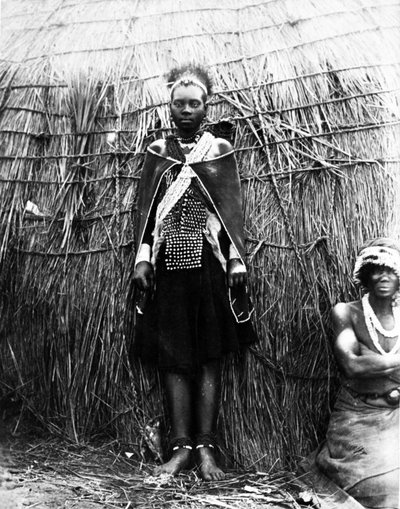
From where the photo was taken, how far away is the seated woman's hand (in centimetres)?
428

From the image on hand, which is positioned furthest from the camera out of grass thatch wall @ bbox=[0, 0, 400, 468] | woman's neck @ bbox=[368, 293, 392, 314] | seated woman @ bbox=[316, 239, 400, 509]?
grass thatch wall @ bbox=[0, 0, 400, 468]

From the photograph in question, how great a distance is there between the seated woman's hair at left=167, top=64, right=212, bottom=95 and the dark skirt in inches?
34.3

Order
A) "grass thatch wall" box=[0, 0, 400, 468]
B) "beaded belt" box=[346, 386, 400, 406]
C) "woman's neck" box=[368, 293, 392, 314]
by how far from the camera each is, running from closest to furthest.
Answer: "beaded belt" box=[346, 386, 400, 406], "woman's neck" box=[368, 293, 392, 314], "grass thatch wall" box=[0, 0, 400, 468]

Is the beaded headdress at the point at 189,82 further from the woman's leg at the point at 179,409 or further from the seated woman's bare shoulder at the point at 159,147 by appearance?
the woman's leg at the point at 179,409

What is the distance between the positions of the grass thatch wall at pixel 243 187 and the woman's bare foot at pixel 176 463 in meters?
0.32

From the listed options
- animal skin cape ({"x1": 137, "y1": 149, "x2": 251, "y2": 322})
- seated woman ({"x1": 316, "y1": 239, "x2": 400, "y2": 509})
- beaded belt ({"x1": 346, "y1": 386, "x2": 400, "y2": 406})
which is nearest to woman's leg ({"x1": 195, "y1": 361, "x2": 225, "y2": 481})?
animal skin cape ({"x1": 137, "y1": 149, "x2": 251, "y2": 322})

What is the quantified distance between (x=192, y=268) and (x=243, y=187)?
567mm

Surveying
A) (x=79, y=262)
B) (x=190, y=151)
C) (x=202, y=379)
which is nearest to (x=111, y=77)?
(x=190, y=151)

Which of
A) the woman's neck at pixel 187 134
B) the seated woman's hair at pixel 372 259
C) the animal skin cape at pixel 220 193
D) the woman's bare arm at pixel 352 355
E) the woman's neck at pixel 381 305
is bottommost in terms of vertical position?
the woman's bare arm at pixel 352 355

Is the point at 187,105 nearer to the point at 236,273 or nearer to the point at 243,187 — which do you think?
the point at 243,187

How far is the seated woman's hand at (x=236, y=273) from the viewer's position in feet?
14.0

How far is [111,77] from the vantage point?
479 centimetres


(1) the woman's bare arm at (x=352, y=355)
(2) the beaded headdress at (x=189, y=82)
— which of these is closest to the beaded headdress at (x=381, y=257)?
(1) the woman's bare arm at (x=352, y=355)

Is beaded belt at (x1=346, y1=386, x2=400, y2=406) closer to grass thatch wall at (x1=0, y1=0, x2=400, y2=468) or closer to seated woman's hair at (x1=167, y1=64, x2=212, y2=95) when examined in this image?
grass thatch wall at (x1=0, y1=0, x2=400, y2=468)
